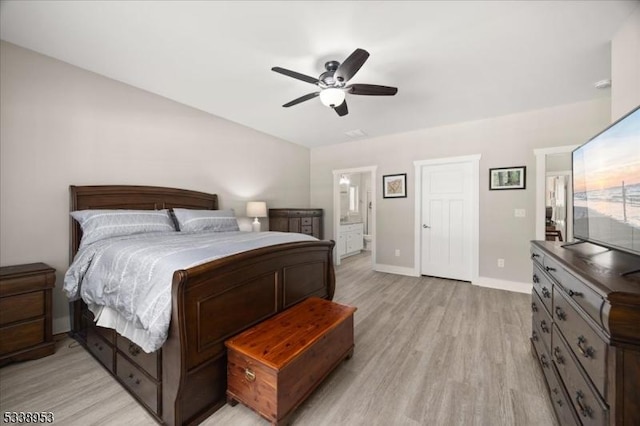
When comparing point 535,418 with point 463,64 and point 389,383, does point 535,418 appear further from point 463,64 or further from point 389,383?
point 463,64

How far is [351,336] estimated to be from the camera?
6.51 ft

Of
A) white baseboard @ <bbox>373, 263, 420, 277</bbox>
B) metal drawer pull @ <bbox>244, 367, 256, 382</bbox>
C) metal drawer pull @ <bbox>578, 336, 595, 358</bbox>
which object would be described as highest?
metal drawer pull @ <bbox>578, 336, 595, 358</bbox>

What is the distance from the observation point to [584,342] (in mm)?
1014

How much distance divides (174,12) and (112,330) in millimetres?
2312

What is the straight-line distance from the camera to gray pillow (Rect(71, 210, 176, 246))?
7.30ft

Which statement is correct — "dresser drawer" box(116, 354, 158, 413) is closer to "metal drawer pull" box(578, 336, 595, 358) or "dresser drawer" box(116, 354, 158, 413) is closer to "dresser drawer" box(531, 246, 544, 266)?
"metal drawer pull" box(578, 336, 595, 358)

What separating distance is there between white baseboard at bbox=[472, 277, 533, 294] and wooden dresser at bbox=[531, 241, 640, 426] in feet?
7.60

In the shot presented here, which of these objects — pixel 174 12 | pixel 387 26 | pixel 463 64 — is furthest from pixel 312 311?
pixel 463 64

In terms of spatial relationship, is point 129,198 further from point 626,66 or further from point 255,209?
point 626,66

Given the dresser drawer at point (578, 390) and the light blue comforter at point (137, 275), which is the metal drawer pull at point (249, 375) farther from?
the dresser drawer at point (578, 390)

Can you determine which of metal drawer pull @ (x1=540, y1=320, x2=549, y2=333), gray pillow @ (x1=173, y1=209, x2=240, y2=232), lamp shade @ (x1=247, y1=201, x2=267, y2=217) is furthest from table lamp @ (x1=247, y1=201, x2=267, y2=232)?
metal drawer pull @ (x1=540, y1=320, x2=549, y2=333)

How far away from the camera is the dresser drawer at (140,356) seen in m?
1.42

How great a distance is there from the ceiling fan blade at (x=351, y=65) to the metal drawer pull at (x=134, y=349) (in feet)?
7.85

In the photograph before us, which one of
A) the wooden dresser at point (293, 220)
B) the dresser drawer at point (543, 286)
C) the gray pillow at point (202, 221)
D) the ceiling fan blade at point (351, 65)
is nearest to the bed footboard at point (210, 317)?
the gray pillow at point (202, 221)
